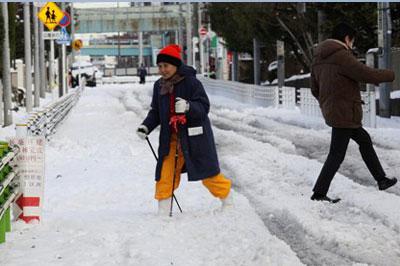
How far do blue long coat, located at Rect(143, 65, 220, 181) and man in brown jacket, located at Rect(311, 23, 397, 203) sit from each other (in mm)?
1402

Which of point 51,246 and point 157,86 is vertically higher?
point 157,86

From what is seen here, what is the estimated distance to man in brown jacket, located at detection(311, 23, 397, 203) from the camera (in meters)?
7.82

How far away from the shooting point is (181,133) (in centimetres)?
720

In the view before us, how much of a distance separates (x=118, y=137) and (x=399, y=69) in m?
9.36

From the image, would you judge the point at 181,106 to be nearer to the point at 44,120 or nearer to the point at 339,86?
the point at 339,86

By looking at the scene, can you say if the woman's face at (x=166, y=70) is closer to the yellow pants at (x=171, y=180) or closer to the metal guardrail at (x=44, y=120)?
the yellow pants at (x=171, y=180)

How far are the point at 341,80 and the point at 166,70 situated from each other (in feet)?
5.96

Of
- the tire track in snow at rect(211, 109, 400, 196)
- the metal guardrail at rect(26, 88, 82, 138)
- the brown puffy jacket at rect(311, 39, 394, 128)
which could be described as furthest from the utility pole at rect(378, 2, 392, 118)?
the brown puffy jacket at rect(311, 39, 394, 128)

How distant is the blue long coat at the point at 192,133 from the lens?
7.12 meters

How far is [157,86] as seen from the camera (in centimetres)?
736

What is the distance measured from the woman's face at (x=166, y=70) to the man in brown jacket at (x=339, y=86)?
5.38 ft

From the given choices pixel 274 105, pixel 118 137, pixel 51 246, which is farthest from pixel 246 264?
pixel 274 105

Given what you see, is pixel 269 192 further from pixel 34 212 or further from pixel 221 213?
pixel 34 212

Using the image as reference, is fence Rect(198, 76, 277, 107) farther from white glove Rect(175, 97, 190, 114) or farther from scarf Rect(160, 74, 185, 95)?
white glove Rect(175, 97, 190, 114)
